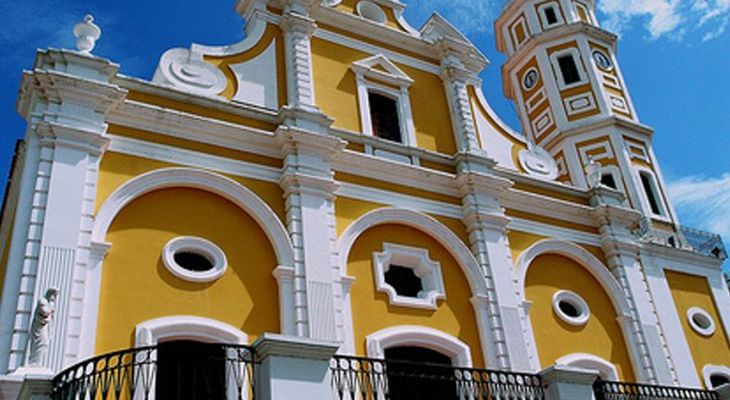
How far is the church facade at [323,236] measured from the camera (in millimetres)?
11234

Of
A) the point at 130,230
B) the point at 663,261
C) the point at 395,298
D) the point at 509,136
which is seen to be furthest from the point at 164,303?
the point at 663,261

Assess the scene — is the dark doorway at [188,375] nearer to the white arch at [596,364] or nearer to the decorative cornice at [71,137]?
the decorative cornice at [71,137]

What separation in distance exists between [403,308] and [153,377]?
5.56 metres

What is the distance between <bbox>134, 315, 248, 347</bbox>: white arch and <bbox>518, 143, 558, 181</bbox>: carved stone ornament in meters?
9.12

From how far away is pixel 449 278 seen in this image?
15469 mm

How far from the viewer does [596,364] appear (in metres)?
16.1

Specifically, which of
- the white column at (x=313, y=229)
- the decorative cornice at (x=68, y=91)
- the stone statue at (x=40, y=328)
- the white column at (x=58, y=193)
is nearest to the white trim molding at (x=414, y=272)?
the white column at (x=313, y=229)

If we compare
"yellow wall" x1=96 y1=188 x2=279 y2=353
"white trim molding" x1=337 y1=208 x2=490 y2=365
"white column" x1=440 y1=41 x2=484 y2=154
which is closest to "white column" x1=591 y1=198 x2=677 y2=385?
"white column" x1=440 y1=41 x2=484 y2=154

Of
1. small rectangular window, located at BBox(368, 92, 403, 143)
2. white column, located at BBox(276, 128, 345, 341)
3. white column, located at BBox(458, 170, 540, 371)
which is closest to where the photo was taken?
white column, located at BBox(276, 128, 345, 341)

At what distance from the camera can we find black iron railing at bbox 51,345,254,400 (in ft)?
29.1

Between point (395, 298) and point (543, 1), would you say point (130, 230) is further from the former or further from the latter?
point (543, 1)

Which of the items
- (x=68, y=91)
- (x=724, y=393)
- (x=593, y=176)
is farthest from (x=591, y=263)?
(x=68, y=91)

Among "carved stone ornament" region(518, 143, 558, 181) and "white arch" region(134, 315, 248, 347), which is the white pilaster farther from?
"white arch" region(134, 315, 248, 347)

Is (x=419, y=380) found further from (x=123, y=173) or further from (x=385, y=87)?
(x=385, y=87)
